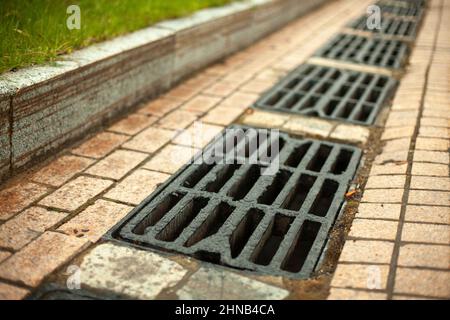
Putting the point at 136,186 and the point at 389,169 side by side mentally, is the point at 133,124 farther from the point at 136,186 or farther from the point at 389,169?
the point at 389,169

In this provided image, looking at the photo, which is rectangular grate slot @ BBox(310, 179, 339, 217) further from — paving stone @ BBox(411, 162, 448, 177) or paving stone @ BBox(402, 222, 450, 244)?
paving stone @ BBox(402, 222, 450, 244)

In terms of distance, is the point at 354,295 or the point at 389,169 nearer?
the point at 354,295

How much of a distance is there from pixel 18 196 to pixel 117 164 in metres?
0.62

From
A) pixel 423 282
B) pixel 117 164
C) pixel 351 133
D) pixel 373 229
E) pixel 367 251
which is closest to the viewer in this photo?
pixel 423 282

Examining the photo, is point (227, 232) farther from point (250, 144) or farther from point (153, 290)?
point (250, 144)

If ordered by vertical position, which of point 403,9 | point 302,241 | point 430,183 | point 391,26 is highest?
point 403,9

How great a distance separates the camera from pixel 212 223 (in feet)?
8.64

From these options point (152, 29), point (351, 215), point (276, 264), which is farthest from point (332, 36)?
point (276, 264)

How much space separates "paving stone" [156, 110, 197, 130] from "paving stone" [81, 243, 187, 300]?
1.54 m

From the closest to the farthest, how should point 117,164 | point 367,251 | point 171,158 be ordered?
point 367,251 → point 117,164 → point 171,158

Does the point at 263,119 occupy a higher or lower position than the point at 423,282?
higher

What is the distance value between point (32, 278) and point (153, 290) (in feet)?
1.56

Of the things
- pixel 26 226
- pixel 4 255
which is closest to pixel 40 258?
pixel 4 255

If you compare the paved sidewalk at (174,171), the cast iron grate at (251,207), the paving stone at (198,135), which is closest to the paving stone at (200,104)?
the paved sidewalk at (174,171)
